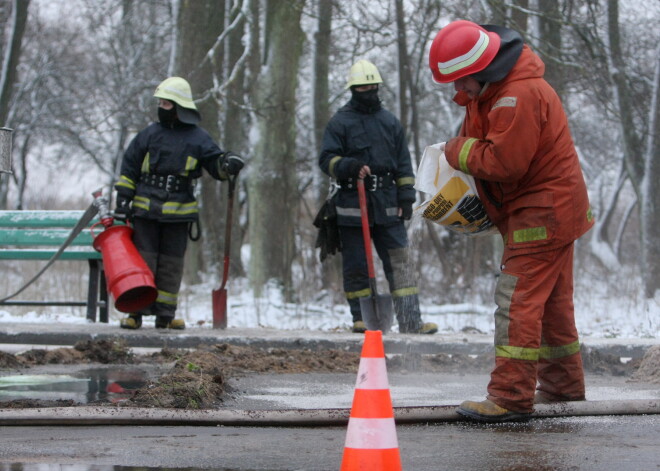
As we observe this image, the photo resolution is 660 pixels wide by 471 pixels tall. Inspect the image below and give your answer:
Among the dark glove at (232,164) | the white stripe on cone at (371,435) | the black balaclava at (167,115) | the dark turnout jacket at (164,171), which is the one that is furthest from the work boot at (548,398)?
the black balaclava at (167,115)

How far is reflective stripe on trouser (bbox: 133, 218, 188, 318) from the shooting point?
340 inches

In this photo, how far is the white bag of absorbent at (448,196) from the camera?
4.88 metres

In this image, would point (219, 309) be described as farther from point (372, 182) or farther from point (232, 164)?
point (372, 182)

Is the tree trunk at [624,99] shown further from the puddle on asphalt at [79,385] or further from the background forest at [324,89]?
the puddle on asphalt at [79,385]

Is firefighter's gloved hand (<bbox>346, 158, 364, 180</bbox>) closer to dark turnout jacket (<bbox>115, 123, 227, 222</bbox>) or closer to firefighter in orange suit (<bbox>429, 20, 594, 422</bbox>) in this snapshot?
dark turnout jacket (<bbox>115, 123, 227, 222</bbox>)

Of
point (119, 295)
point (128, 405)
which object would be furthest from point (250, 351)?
point (128, 405)

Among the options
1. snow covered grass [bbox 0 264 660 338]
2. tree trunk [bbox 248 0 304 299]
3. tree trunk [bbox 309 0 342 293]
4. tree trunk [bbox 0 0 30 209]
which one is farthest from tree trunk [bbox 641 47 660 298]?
tree trunk [bbox 0 0 30 209]

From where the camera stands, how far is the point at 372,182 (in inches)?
332

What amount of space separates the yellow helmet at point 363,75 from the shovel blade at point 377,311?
1802 mm

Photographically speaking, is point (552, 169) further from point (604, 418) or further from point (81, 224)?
point (81, 224)

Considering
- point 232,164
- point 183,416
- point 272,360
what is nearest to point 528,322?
point 183,416

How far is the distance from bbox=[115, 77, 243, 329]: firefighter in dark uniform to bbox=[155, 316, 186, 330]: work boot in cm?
8

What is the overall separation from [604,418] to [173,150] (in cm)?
500

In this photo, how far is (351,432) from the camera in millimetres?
3373
